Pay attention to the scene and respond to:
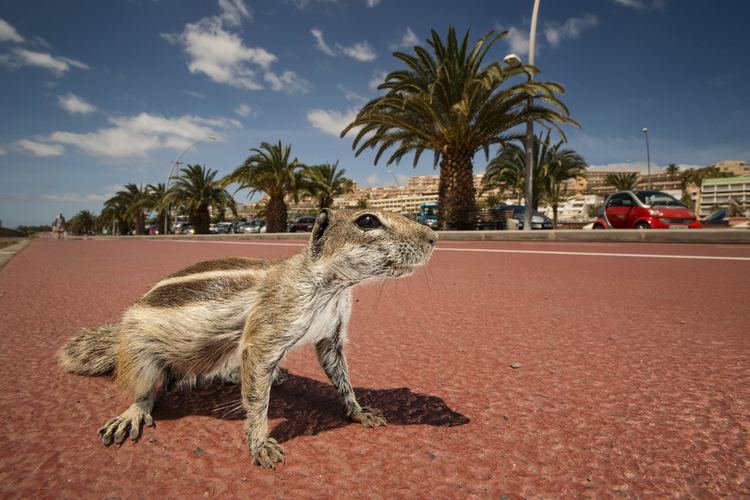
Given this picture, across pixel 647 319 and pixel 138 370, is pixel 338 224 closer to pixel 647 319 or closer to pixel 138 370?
pixel 138 370

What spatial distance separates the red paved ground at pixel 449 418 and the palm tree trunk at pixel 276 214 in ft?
92.7

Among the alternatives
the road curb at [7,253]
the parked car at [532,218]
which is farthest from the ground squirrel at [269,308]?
the parked car at [532,218]

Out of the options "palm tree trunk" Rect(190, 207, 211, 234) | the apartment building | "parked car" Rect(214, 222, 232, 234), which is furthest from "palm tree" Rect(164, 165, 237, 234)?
the apartment building

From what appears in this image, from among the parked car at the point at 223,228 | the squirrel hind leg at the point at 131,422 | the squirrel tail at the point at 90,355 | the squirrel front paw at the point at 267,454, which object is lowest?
the squirrel front paw at the point at 267,454

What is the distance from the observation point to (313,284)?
4.40ft

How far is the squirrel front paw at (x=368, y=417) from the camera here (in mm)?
1291

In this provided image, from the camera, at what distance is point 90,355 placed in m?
1.69

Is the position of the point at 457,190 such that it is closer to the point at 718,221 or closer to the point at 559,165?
the point at 718,221

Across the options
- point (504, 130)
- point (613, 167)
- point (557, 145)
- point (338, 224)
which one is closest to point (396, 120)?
point (504, 130)

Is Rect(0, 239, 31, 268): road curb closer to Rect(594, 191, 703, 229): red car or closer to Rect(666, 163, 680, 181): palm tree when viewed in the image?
Rect(594, 191, 703, 229): red car

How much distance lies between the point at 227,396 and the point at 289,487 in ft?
2.37

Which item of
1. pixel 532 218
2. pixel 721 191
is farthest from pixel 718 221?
pixel 721 191

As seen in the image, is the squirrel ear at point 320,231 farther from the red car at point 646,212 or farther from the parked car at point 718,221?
the parked car at point 718,221

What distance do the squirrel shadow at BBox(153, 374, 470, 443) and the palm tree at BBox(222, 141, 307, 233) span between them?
27.8 m
